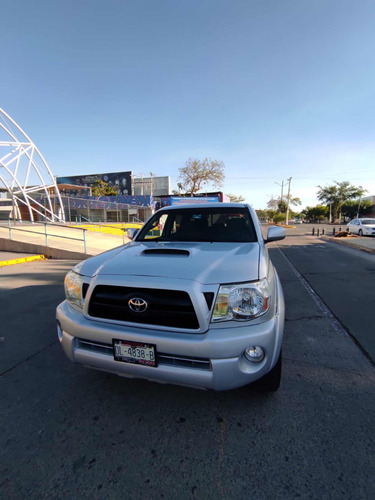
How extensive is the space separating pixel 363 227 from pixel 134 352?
2242 centimetres

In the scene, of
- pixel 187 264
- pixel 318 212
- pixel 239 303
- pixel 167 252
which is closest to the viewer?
pixel 239 303

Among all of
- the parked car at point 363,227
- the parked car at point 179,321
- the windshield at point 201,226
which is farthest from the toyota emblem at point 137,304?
the parked car at point 363,227

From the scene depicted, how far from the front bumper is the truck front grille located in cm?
7

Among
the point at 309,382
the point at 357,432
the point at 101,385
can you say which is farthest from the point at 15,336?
the point at 357,432

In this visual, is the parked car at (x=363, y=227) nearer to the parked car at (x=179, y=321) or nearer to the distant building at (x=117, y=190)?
the parked car at (x=179, y=321)

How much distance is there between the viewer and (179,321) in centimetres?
185

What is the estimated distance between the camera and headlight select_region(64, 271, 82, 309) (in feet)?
7.22

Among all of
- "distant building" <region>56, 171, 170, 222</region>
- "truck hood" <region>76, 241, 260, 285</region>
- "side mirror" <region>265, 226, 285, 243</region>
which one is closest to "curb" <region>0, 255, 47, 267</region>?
"truck hood" <region>76, 241, 260, 285</region>

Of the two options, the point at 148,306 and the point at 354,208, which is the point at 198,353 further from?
the point at 354,208

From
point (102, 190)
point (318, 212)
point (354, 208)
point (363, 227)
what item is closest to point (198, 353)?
point (363, 227)

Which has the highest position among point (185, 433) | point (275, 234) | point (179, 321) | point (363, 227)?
point (275, 234)

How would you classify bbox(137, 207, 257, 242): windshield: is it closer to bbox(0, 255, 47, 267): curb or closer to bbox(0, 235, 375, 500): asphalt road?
bbox(0, 235, 375, 500): asphalt road

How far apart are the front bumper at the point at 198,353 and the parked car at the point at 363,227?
2112cm

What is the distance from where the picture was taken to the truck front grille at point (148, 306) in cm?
183
